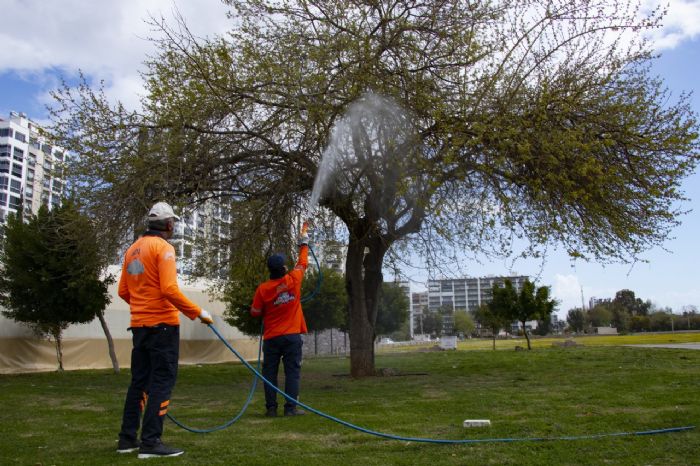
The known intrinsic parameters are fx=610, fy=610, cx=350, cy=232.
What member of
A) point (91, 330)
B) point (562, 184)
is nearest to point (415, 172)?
point (562, 184)

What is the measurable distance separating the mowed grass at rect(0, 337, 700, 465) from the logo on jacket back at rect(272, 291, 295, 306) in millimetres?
1320

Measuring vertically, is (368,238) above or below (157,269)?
above

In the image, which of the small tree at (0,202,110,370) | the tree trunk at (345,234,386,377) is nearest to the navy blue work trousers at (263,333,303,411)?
the tree trunk at (345,234,386,377)

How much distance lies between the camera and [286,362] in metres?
7.14

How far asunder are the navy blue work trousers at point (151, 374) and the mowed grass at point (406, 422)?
32 cm

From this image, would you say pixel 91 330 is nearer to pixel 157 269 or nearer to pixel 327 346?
pixel 157 269

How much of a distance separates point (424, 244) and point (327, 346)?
1578 inches

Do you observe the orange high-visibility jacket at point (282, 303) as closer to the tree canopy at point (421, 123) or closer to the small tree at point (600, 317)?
the tree canopy at point (421, 123)

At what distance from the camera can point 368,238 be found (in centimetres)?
1362

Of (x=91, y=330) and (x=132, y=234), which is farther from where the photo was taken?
(x=91, y=330)

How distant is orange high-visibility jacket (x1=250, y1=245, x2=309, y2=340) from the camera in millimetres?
7098

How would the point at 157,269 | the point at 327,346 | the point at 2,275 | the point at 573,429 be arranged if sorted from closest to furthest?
1. the point at 157,269
2. the point at 573,429
3. the point at 2,275
4. the point at 327,346

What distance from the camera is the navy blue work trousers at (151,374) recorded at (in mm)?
4777

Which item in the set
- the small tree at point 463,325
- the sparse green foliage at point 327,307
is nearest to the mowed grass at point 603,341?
the sparse green foliage at point 327,307
